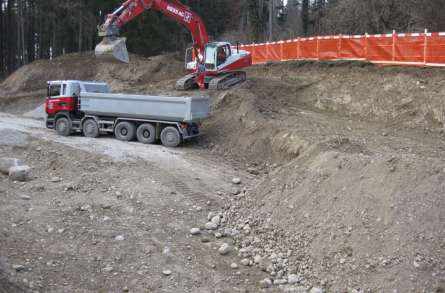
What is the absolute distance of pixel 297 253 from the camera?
1095 centimetres

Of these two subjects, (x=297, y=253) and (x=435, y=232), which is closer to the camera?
(x=435, y=232)

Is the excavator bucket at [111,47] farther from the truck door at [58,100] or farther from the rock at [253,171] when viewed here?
the rock at [253,171]

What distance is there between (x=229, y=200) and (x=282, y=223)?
2.43 m

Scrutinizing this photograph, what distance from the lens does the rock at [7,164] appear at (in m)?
15.6

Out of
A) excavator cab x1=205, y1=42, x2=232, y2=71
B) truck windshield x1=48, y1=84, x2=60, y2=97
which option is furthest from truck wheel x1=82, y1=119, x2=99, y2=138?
excavator cab x1=205, y1=42, x2=232, y2=71

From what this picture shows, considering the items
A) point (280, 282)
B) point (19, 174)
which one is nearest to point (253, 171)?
point (19, 174)

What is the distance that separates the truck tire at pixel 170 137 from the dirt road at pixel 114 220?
698mm

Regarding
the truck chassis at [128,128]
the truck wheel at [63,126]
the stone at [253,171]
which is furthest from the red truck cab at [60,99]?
the stone at [253,171]

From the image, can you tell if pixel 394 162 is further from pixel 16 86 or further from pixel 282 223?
pixel 16 86

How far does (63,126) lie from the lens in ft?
69.1

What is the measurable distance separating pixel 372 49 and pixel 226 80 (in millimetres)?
6221

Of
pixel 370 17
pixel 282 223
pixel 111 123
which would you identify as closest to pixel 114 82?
pixel 111 123

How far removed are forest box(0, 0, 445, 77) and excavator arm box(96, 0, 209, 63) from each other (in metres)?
12.3

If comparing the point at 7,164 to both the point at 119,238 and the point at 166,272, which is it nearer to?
the point at 119,238
